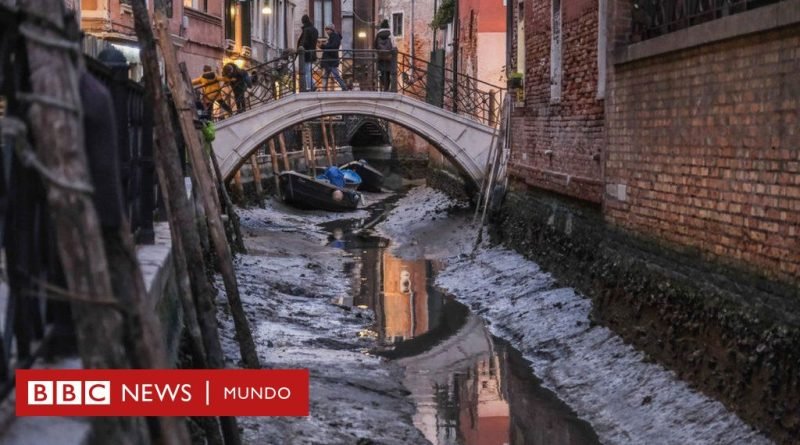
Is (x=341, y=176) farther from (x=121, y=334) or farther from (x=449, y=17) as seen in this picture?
(x=121, y=334)

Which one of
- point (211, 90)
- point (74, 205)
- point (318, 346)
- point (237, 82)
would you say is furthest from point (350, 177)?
point (74, 205)

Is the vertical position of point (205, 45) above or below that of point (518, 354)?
above

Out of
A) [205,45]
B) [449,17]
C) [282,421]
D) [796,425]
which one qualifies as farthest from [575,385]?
[449,17]

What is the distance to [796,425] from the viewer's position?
246 inches

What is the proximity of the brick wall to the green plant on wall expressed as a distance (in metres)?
17.5

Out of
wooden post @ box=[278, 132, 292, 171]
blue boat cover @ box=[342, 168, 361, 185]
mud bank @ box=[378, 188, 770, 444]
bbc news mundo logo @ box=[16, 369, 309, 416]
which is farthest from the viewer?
blue boat cover @ box=[342, 168, 361, 185]

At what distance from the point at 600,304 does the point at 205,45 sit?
1794 centimetres

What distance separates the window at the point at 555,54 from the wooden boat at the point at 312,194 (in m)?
13.3

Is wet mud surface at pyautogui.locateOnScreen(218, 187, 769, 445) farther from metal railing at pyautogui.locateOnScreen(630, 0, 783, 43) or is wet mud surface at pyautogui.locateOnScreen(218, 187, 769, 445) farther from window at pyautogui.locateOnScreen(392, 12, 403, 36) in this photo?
window at pyautogui.locateOnScreen(392, 12, 403, 36)

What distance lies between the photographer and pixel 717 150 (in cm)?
809

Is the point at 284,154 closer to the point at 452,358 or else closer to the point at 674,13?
the point at 452,358

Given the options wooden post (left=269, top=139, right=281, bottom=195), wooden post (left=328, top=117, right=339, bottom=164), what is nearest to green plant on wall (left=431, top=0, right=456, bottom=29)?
wooden post (left=328, top=117, right=339, bottom=164)

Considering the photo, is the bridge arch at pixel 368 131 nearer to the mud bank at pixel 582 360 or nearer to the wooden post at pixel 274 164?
the wooden post at pixel 274 164

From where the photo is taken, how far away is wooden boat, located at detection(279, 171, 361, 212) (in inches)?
1089
